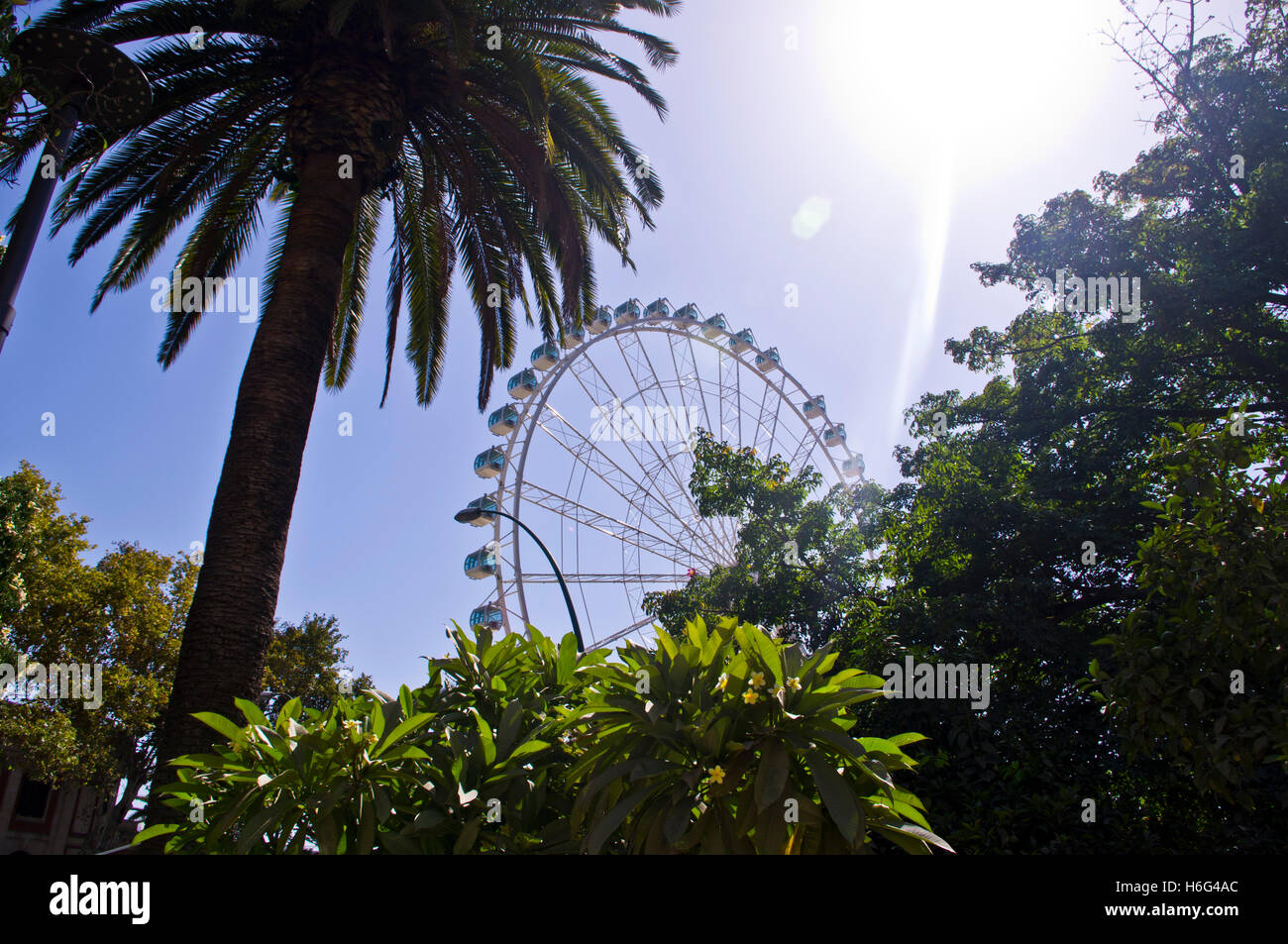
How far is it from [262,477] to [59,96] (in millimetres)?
3294

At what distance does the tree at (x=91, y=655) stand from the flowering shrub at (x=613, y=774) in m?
20.3

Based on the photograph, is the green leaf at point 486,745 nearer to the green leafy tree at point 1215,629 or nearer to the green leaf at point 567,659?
the green leaf at point 567,659

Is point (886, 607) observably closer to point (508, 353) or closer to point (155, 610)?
point (508, 353)

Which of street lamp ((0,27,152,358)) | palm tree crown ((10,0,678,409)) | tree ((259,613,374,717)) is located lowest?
tree ((259,613,374,717))

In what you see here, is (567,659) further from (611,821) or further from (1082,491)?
(1082,491)

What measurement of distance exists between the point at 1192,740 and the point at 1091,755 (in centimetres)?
583

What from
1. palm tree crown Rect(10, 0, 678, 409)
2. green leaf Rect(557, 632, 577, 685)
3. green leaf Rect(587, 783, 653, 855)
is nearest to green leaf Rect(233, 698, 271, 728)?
green leaf Rect(557, 632, 577, 685)

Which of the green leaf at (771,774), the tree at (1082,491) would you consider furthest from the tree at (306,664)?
the green leaf at (771,774)

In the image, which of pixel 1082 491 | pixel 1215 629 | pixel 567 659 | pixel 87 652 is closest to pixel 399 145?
pixel 567 659

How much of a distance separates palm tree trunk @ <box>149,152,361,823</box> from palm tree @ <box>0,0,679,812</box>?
0.02 meters

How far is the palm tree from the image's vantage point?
7488 millimetres

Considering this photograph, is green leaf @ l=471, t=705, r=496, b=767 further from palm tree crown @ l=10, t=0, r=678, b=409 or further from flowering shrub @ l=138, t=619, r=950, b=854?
palm tree crown @ l=10, t=0, r=678, b=409

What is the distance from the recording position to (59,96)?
530cm
